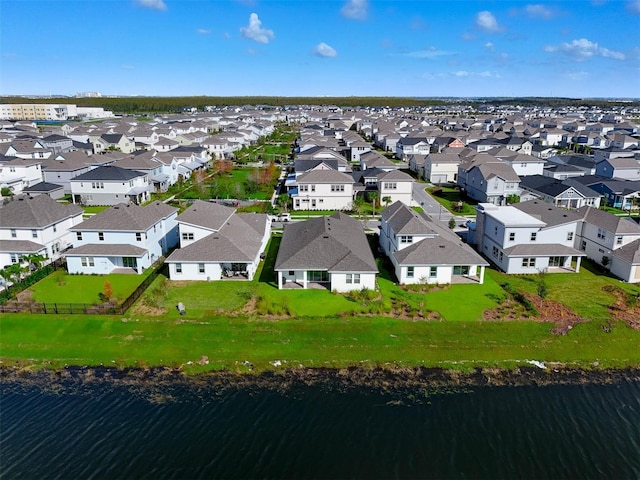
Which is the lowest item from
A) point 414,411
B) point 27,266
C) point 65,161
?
point 414,411

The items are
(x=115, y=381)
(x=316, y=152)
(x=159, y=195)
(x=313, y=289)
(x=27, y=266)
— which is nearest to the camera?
(x=115, y=381)

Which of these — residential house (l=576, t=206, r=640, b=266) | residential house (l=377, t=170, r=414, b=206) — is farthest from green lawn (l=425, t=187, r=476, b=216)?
residential house (l=576, t=206, r=640, b=266)

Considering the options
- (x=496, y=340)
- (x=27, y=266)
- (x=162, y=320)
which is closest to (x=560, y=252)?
(x=496, y=340)

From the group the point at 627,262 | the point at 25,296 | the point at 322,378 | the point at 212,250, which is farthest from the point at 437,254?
the point at 25,296

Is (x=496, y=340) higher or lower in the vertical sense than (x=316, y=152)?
lower

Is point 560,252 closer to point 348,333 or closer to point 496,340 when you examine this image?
point 496,340

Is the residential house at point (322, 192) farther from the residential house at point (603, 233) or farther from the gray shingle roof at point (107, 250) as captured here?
the residential house at point (603, 233)

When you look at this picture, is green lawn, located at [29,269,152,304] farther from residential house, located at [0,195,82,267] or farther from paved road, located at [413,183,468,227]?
paved road, located at [413,183,468,227]
